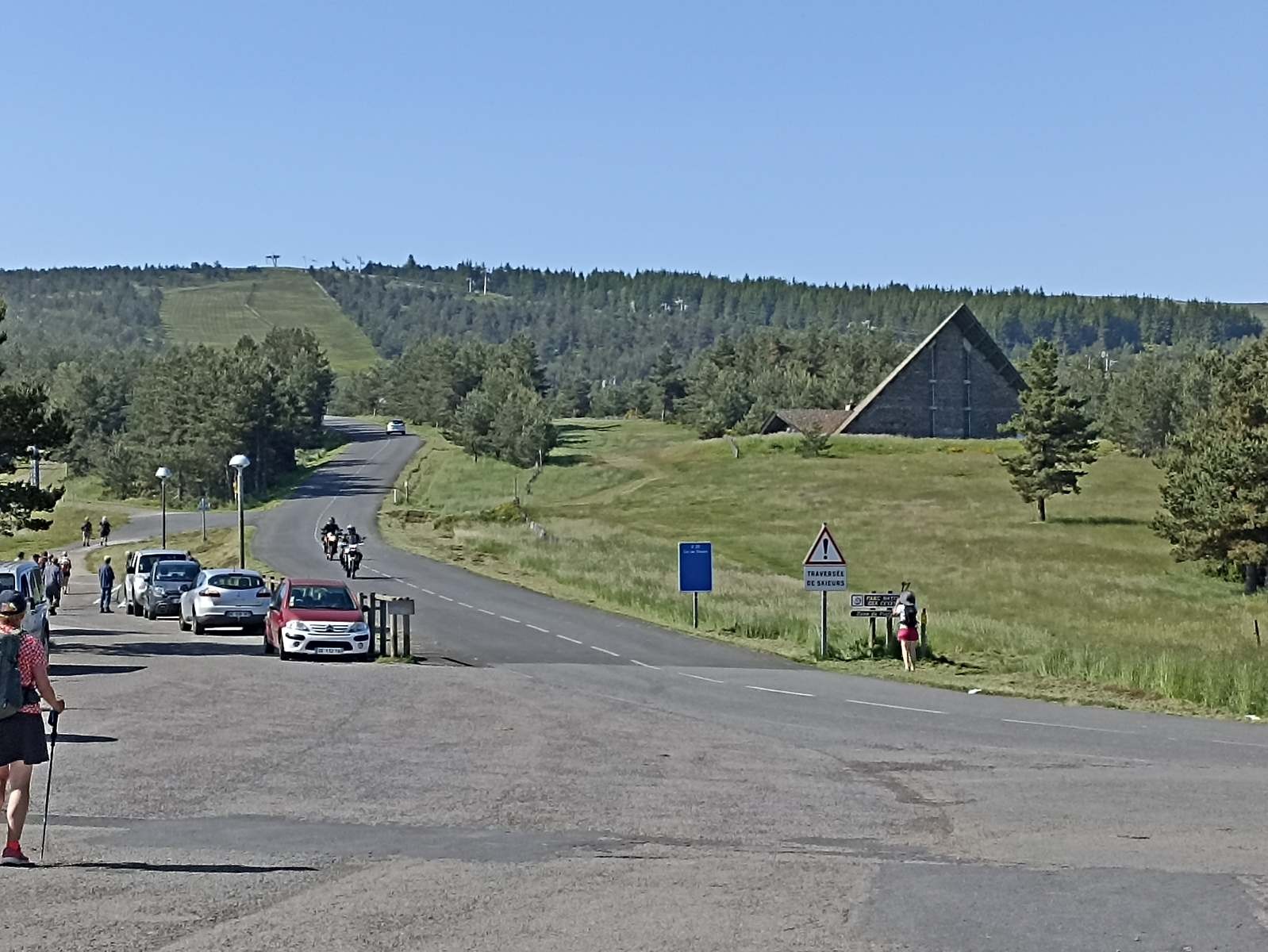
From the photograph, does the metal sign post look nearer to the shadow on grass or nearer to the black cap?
the black cap

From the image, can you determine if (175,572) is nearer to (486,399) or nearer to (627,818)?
(627,818)

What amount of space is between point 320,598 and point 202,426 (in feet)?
271

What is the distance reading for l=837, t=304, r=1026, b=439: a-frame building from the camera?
429 feet

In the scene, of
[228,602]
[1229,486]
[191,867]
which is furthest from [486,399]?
[191,867]

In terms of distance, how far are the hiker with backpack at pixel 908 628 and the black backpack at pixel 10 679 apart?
795 inches

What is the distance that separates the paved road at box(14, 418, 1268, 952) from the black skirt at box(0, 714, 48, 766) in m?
0.71

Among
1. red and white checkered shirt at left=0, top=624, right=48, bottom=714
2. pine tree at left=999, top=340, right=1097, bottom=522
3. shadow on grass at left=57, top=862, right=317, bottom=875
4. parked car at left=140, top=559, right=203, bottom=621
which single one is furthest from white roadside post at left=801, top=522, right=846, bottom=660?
pine tree at left=999, top=340, right=1097, bottom=522

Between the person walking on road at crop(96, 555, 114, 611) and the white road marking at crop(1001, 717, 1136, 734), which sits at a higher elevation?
the white road marking at crop(1001, 717, 1136, 734)

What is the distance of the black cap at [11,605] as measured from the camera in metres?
10.9

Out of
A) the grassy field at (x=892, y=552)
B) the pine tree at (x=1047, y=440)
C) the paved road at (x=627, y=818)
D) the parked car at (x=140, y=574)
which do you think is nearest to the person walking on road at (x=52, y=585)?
the parked car at (x=140, y=574)

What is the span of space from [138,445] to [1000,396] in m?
65.9

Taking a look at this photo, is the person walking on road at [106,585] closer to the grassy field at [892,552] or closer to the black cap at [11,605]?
the grassy field at [892,552]

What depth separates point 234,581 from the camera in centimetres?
3872

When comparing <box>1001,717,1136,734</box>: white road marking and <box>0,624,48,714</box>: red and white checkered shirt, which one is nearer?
<box>0,624,48,714</box>: red and white checkered shirt
